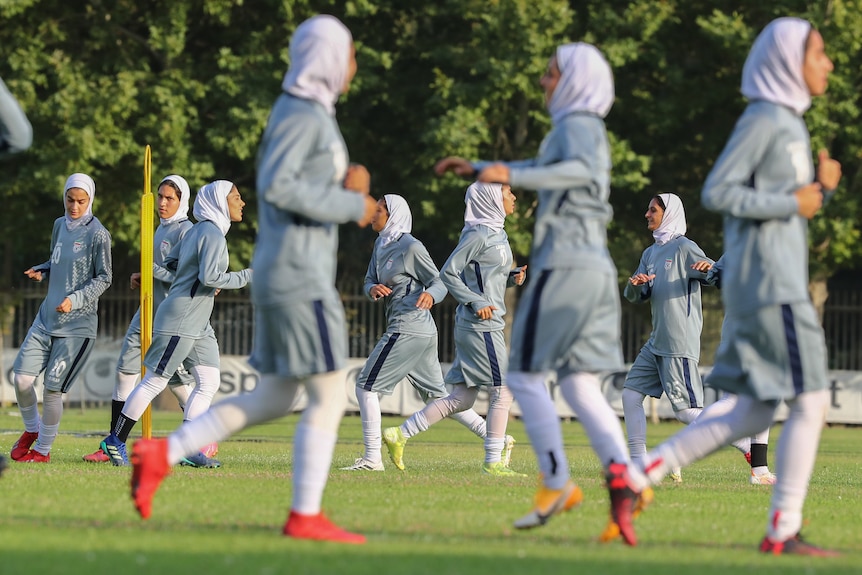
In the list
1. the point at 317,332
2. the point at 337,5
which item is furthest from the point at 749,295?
the point at 337,5

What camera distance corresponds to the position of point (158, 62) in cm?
2761

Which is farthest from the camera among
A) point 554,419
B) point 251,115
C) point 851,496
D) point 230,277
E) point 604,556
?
point 251,115

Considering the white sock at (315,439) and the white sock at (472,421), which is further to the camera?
the white sock at (472,421)

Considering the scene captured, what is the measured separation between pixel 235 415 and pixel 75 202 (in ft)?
17.4

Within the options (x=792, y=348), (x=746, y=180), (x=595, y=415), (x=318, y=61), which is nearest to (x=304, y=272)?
(x=318, y=61)

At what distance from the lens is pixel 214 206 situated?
1157 cm

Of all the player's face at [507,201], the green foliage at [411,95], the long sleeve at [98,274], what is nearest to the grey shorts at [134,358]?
the long sleeve at [98,274]

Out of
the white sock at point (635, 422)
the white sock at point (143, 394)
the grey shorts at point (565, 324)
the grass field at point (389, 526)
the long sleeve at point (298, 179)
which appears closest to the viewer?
the grass field at point (389, 526)

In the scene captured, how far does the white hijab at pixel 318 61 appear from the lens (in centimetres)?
658

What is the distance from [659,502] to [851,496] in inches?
77.0

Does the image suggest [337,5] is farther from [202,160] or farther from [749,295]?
[749,295]

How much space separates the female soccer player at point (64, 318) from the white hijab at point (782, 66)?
636 centimetres

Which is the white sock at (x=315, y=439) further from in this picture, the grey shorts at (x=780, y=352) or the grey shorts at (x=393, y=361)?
the grey shorts at (x=393, y=361)

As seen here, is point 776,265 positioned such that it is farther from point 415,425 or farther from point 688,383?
point 415,425
